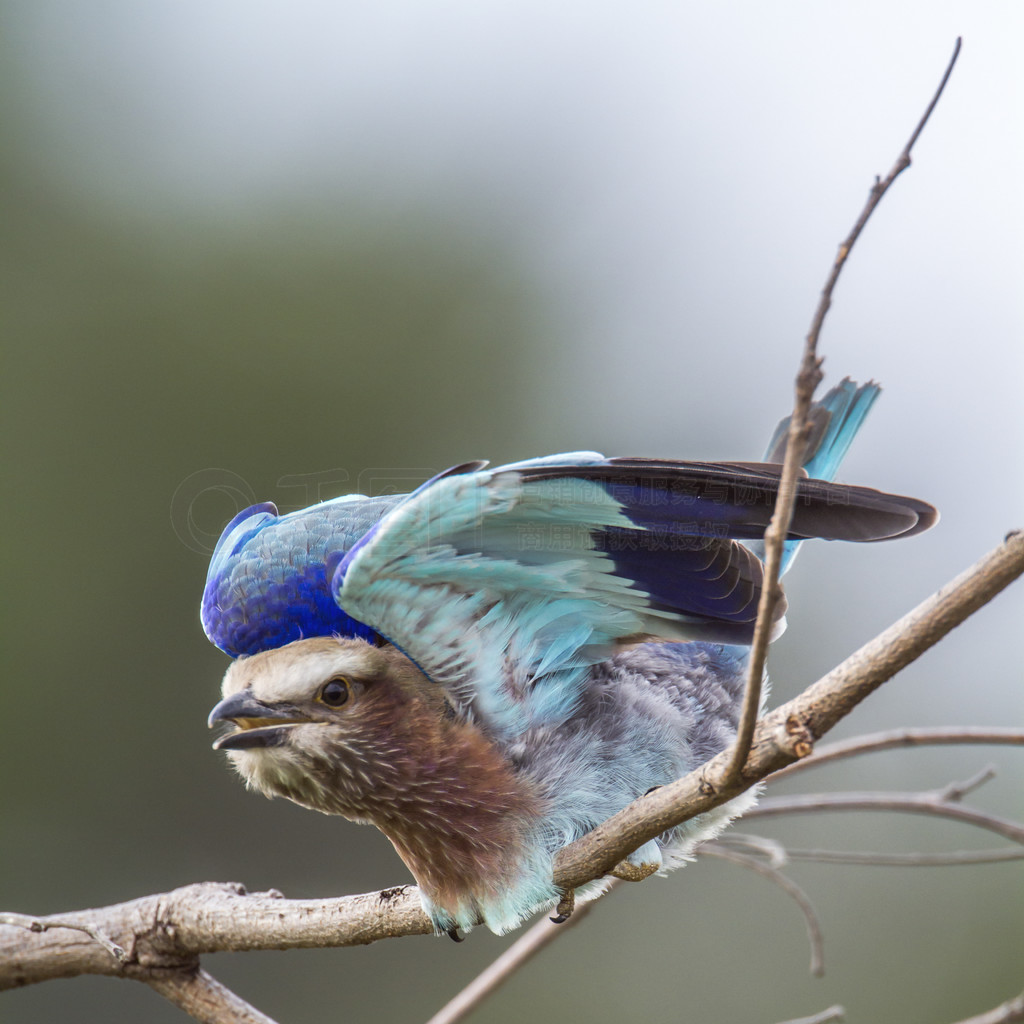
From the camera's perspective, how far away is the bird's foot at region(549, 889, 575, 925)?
1769 millimetres

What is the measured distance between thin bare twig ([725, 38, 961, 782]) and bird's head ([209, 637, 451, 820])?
0.74 metres

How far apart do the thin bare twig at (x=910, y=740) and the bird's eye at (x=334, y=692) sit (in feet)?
2.37

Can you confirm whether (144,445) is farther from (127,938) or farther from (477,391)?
(127,938)

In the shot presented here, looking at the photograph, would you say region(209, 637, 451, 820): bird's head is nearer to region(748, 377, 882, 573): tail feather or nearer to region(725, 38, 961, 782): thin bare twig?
region(725, 38, 961, 782): thin bare twig

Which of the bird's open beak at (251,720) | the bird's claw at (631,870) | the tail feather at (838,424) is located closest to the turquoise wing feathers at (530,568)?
the bird's open beak at (251,720)

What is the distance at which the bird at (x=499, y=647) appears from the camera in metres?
1.66

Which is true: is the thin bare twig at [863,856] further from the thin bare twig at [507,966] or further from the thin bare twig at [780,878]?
the thin bare twig at [507,966]

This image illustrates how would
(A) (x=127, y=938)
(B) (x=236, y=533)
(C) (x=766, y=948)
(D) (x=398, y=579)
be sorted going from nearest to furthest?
(D) (x=398, y=579), (A) (x=127, y=938), (B) (x=236, y=533), (C) (x=766, y=948)

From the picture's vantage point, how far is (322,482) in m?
4.64

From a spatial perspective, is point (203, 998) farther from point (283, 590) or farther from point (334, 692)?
point (283, 590)

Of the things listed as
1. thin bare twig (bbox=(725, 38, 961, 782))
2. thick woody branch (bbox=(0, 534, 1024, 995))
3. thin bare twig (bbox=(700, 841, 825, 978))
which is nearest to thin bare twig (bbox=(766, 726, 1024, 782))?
thin bare twig (bbox=(700, 841, 825, 978))

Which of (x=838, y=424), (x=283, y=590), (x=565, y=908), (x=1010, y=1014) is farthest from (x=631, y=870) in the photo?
(x=838, y=424)

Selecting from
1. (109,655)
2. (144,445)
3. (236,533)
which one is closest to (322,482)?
(144,445)

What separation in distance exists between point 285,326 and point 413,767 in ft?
12.3
